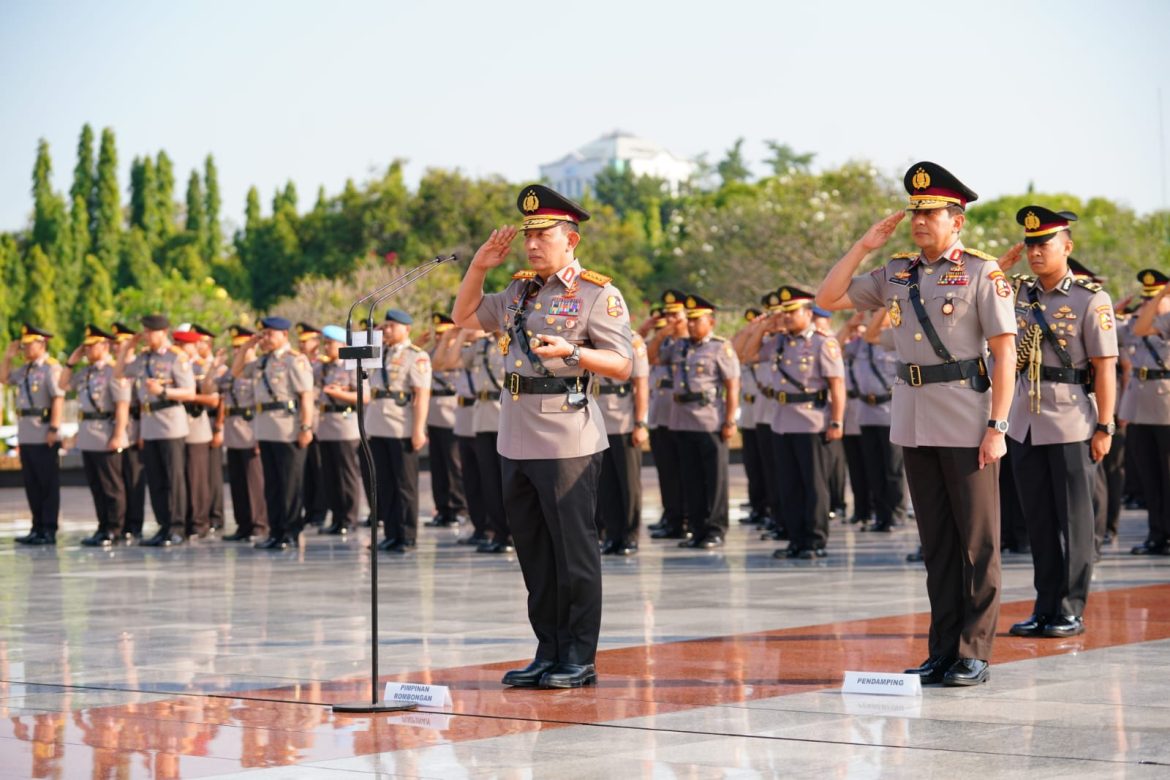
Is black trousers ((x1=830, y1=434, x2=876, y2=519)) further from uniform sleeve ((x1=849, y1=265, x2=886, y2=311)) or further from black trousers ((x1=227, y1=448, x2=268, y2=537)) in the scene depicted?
uniform sleeve ((x1=849, y1=265, x2=886, y2=311))

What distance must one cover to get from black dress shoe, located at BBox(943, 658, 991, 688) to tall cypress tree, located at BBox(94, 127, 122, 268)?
65.6 meters

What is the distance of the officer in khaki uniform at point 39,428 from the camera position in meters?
16.4

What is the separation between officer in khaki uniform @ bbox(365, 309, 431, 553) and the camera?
48.6ft

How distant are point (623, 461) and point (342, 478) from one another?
11.2ft

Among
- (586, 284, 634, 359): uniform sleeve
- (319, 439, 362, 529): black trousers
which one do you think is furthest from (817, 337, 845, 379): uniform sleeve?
(586, 284, 634, 359): uniform sleeve

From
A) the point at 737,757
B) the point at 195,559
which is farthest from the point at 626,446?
the point at 737,757

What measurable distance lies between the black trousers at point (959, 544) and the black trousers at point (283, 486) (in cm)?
864

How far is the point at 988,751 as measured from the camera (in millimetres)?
5848

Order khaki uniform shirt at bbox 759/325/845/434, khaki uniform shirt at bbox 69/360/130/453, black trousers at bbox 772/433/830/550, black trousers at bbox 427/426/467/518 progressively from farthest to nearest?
black trousers at bbox 427/426/467/518
khaki uniform shirt at bbox 69/360/130/453
khaki uniform shirt at bbox 759/325/845/434
black trousers at bbox 772/433/830/550

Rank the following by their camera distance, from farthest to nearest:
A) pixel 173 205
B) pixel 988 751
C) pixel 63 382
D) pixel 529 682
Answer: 1. pixel 173 205
2. pixel 63 382
3. pixel 529 682
4. pixel 988 751

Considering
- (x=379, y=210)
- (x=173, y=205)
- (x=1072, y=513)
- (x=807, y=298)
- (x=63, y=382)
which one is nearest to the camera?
(x=1072, y=513)

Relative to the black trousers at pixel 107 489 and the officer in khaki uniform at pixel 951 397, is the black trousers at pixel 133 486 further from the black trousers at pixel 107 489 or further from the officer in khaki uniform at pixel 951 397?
the officer in khaki uniform at pixel 951 397

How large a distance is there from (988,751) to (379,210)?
152 ft

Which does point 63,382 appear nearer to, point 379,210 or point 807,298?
point 807,298
